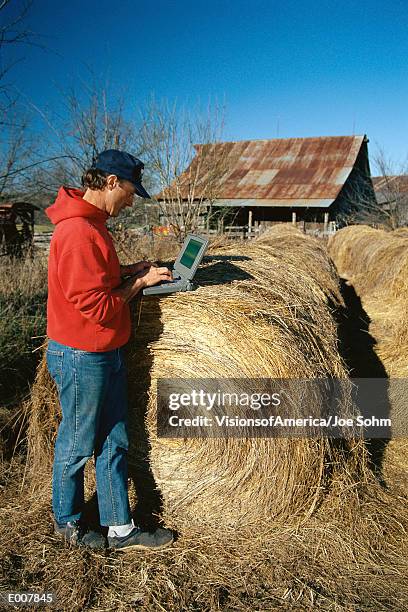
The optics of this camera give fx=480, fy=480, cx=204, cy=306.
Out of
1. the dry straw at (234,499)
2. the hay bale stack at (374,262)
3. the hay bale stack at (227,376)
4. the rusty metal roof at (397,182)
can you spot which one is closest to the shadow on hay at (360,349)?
the hay bale stack at (374,262)

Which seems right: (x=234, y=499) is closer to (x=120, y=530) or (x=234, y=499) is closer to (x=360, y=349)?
(x=120, y=530)

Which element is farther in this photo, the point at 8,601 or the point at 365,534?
the point at 365,534

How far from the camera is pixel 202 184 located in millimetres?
13531

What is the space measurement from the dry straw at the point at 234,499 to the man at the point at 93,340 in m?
0.25

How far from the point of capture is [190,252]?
2.83m

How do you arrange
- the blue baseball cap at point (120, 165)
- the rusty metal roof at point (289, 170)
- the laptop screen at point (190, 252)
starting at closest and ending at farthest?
the blue baseball cap at point (120, 165)
the laptop screen at point (190, 252)
the rusty metal roof at point (289, 170)

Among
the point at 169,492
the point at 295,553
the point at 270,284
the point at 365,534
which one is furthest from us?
the point at 270,284

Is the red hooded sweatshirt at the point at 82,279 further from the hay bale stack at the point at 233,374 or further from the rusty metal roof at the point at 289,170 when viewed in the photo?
the rusty metal roof at the point at 289,170

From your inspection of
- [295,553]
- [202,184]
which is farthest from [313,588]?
[202,184]

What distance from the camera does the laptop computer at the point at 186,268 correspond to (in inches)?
107

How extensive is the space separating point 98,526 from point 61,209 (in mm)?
1964

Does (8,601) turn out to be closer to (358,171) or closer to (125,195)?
(125,195)

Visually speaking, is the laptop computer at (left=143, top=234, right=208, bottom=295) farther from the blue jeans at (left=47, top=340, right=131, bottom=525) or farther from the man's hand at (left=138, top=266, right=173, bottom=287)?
the blue jeans at (left=47, top=340, right=131, bottom=525)

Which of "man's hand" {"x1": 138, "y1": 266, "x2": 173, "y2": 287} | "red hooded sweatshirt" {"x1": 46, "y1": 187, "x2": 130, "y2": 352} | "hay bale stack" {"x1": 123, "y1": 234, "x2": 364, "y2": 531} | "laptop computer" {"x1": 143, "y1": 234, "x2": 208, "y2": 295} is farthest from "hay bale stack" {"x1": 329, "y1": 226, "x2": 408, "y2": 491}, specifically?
"red hooded sweatshirt" {"x1": 46, "y1": 187, "x2": 130, "y2": 352}
